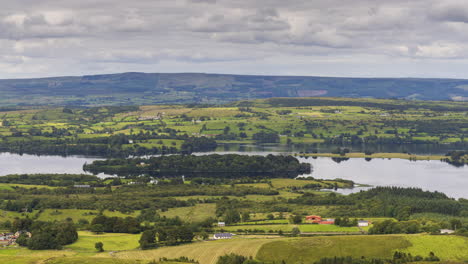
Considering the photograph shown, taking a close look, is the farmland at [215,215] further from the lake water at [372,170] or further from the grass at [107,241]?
the lake water at [372,170]

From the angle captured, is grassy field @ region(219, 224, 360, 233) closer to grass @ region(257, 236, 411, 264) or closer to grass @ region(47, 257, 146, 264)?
grass @ region(257, 236, 411, 264)

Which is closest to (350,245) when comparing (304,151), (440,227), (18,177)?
(440,227)

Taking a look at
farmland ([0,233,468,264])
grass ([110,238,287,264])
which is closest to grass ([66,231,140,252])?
farmland ([0,233,468,264])

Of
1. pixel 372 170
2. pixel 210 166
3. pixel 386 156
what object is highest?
pixel 210 166

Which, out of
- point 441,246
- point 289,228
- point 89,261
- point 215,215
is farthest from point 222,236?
point 441,246

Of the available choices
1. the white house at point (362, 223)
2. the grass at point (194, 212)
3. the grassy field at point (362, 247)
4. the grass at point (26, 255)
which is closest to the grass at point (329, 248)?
the grassy field at point (362, 247)

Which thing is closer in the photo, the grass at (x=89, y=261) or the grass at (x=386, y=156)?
the grass at (x=89, y=261)

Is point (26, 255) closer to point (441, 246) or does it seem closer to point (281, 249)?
point (281, 249)

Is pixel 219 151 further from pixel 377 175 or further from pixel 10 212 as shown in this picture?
pixel 10 212
